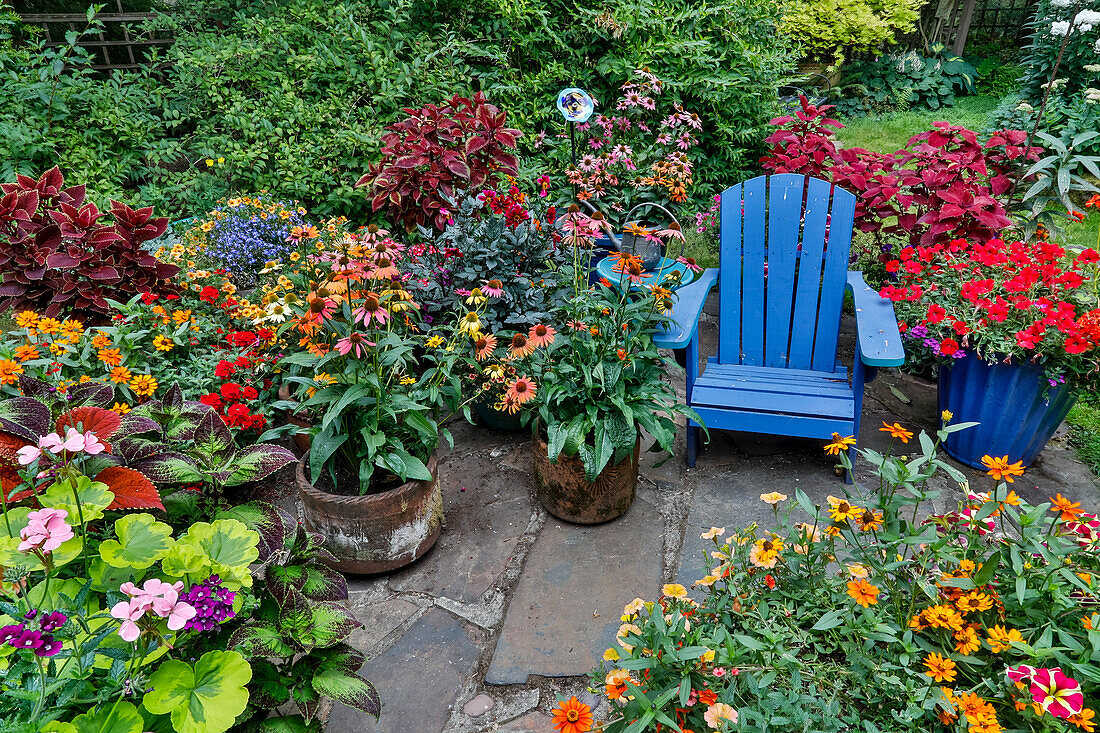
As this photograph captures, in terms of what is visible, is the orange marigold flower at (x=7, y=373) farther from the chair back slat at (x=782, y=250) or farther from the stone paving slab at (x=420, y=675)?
the chair back slat at (x=782, y=250)

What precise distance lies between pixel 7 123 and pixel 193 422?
3.34m

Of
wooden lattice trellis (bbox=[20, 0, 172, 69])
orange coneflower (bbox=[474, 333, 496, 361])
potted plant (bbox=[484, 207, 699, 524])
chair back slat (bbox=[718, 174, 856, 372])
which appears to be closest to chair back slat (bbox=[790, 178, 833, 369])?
chair back slat (bbox=[718, 174, 856, 372])

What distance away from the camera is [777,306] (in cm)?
269

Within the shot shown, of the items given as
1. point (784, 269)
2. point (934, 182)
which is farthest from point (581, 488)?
point (934, 182)

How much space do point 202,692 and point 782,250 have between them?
7.96 feet

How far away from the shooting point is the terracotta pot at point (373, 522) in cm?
190

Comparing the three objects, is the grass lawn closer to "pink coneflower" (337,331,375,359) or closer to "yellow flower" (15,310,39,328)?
"pink coneflower" (337,331,375,359)

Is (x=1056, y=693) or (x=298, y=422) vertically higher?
(x=1056, y=693)

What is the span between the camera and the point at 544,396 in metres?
2.07

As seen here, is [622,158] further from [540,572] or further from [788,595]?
[788,595]

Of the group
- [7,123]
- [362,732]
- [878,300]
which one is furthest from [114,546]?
[7,123]

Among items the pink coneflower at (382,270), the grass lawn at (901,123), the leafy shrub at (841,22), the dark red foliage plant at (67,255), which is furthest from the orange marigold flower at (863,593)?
the leafy shrub at (841,22)

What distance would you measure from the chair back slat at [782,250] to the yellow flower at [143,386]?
234cm

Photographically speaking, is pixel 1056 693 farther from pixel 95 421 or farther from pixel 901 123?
pixel 901 123
